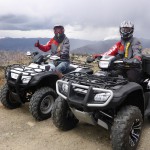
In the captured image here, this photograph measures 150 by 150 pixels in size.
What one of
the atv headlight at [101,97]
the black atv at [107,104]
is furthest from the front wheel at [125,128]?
the atv headlight at [101,97]

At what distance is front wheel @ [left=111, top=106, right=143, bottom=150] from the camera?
14.5ft

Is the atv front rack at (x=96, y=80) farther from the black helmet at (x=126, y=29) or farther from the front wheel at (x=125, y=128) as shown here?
the black helmet at (x=126, y=29)

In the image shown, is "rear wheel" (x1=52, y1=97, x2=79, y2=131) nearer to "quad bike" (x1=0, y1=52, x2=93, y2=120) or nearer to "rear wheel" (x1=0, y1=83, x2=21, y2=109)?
"quad bike" (x1=0, y1=52, x2=93, y2=120)

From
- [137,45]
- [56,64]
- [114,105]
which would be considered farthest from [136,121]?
[56,64]

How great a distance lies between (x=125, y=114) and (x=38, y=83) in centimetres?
275

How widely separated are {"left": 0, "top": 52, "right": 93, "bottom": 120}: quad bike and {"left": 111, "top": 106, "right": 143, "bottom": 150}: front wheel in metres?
2.42

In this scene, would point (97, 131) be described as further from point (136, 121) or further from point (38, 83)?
point (38, 83)

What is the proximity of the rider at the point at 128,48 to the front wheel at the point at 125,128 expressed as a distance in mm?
1335

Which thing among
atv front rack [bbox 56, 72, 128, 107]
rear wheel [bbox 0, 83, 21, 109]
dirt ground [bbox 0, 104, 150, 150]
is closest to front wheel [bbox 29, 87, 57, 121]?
dirt ground [bbox 0, 104, 150, 150]

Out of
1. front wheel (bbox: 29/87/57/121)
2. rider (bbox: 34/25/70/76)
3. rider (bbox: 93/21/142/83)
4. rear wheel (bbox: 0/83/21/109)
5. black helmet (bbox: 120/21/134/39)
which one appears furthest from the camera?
rider (bbox: 34/25/70/76)

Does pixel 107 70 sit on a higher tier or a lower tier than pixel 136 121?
higher

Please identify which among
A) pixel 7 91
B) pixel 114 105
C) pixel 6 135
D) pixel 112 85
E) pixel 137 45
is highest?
pixel 137 45

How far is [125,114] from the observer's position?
458 centimetres

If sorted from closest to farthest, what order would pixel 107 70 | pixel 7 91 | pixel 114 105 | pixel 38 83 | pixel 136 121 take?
pixel 114 105
pixel 136 121
pixel 107 70
pixel 38 83
pixel 7 91
